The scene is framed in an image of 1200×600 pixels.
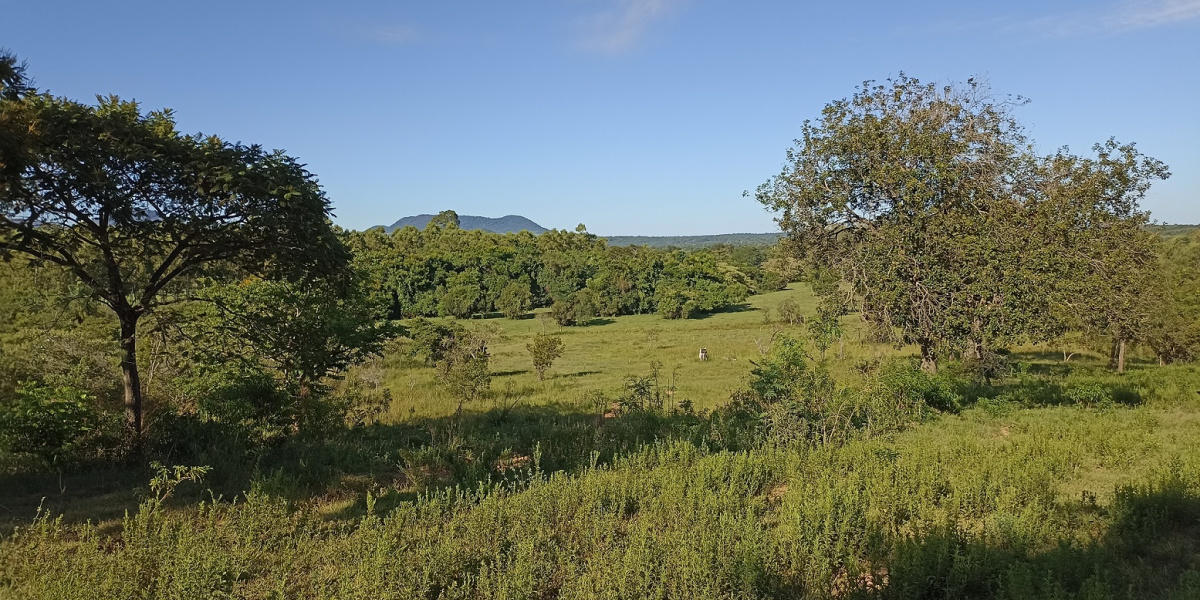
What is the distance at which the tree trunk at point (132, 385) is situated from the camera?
6988 millimetres

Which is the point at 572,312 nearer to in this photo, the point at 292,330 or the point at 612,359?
the point at 612,359

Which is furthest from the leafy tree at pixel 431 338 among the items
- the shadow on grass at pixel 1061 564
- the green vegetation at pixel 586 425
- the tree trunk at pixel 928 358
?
the shadow on grass at pixel 1061 564

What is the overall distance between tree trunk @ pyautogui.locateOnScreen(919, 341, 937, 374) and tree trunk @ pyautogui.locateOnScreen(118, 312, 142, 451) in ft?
45.4

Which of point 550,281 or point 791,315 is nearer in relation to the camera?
point 791,315

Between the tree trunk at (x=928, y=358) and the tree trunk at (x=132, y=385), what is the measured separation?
13838 mm

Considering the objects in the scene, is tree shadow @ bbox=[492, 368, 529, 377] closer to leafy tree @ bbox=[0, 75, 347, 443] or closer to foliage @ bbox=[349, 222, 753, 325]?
leafy tree @ bbox=[0, 75, 347, 443]

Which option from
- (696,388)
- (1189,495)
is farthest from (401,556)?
(696,388)

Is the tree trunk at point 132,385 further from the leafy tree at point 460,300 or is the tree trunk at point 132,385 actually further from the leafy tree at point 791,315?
the leafy tree at point 460,300

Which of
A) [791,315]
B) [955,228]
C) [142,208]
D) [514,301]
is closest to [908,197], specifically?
[955,228]

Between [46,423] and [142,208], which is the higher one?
[142,208]

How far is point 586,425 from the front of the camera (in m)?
9.75

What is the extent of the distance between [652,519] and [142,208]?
6343mm

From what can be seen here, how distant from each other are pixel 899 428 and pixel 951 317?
184 inches

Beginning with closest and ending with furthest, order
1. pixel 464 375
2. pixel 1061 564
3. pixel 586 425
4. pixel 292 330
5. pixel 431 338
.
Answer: pixel 1061 564
pixel 292 330
pixel 586 425
pixel 464 375
pixel 431 338
